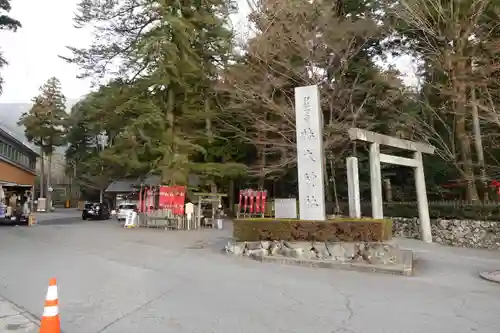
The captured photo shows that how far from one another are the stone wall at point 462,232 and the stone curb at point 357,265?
6370 mm

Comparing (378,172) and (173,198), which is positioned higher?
(378,172)

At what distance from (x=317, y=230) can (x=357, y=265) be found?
1534 mm

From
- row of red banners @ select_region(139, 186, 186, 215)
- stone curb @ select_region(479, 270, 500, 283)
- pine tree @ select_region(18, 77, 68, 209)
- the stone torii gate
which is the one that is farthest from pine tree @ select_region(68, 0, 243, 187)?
pine tree @ select_region(18, 77, 68, 209)

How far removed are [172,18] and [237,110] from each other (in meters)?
6.19

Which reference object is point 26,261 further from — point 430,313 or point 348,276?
point 430,313

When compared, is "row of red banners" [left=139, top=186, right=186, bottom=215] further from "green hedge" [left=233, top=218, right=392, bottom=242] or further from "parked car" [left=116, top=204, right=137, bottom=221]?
"green hedge" [left=233, top=218, right=392, bottom=242]

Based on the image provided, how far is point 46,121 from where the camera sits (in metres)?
52.3

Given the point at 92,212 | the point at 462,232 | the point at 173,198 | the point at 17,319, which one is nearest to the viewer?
the point at 17,319

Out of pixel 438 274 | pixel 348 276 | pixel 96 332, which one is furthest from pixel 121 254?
pixel 438 274

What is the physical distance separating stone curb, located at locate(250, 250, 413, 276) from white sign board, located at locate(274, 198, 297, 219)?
6.46ft

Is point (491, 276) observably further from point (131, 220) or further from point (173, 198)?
point (131, 220)

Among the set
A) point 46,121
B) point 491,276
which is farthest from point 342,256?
point 46,121

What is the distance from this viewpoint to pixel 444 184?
2377cm

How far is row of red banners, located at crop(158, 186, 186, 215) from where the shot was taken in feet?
72.7
